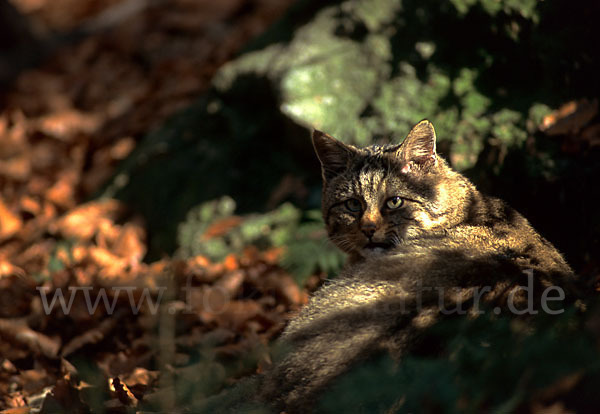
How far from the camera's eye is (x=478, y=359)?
220 centimetres

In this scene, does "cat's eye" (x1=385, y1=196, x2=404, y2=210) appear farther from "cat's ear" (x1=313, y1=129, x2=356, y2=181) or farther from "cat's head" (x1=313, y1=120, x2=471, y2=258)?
"cat's ear" (x1=313, y1=129, x2=356, y2=181)

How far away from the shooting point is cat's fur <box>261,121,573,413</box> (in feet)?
9.12

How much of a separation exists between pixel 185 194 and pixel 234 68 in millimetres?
1678

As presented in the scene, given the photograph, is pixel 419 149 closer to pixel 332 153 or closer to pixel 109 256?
pixel 332 153

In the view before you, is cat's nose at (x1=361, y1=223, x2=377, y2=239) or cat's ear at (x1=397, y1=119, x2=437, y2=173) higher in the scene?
cat's ear at (x1=397, y1=119, x2=437, y2=173)

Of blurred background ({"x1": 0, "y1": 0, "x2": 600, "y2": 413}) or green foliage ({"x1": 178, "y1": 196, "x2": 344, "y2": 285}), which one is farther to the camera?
green foliage ({"x1": 178, "y1": 196, "x2": 344, "y2": 285})

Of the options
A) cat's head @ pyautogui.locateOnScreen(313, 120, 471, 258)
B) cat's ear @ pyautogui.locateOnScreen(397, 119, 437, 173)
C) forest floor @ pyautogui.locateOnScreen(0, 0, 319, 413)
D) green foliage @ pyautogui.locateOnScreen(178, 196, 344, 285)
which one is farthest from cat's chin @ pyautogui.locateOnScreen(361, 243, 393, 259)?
green foliage @ pyautogui.locateOnScreen(178, 196, 344, 285)

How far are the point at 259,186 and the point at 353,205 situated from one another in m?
2.73

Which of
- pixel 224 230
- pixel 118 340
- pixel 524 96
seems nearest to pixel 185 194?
pixel 224 230

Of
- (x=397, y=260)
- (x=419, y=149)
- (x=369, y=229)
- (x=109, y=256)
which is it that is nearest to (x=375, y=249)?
(x=369, y=229)

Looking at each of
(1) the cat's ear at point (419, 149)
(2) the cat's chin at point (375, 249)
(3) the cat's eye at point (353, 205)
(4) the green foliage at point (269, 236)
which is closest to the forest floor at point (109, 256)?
(4) the green foliage at point (269, 236)

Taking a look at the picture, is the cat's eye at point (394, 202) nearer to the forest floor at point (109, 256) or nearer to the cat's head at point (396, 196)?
the cat's head at point (396, 196)

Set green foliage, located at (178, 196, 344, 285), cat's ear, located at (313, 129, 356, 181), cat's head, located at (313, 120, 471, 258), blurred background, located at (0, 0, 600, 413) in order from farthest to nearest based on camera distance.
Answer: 1. green foliage, located at (178, 196, 344, 285)
2. blurred background, located at (0, 0, 600, 413)
3. cat's ear, located at (313, 129, 356, 181)
4. cat's head, located at (313, 120, 471, 258)

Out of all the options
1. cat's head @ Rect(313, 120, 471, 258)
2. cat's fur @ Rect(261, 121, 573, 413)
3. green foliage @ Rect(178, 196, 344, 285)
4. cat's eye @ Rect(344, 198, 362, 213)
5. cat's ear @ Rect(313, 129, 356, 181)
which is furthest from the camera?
green foliage @ Rect(178, 196, 344, 285)
